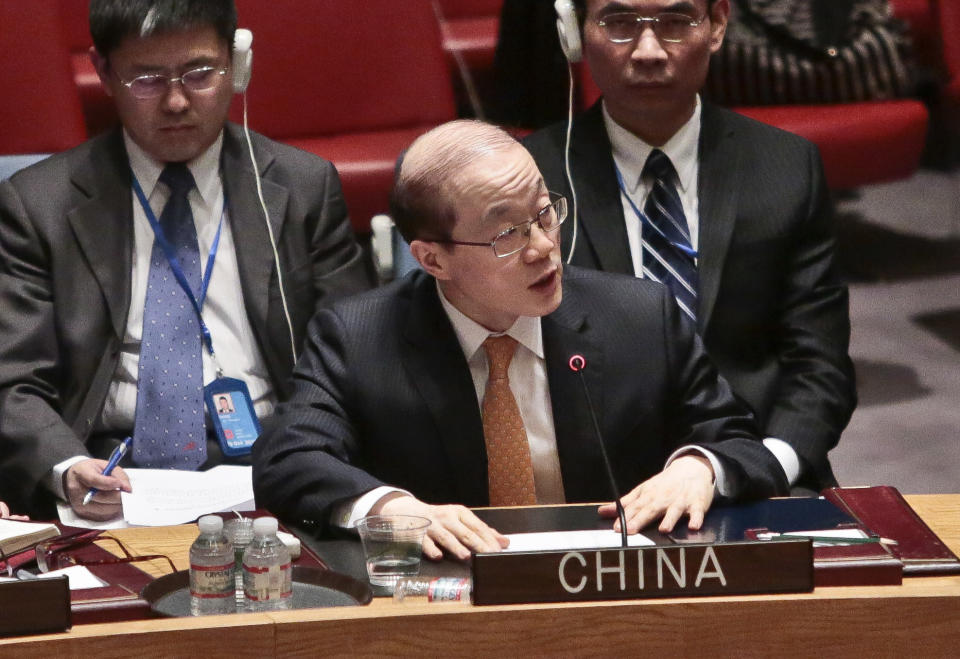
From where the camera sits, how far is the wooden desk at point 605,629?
1.46m

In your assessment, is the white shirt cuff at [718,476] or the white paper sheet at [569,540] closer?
the white paper sheet at [569,540]

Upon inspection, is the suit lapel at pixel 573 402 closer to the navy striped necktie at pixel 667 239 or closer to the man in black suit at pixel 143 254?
the navy striped necktie at pixel 667 239

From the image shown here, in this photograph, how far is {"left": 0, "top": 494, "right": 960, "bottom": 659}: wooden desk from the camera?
1458 mm

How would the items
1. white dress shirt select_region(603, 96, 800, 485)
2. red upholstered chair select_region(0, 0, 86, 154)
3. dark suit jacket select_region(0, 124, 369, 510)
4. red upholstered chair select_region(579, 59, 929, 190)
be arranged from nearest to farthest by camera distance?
1. dark suit jacket select_region(0, 124, 369, 510)
2. white dress shirt select_region(603, 96, 800, 485)
3. red upholstered chair select_region(0, 0, 86, 154)
4. red upholstered chair select_region(579, 59, 929, 190)

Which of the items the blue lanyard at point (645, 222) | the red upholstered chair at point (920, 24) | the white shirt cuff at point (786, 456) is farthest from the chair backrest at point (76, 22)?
the red upholstered chair at point (920, 24)

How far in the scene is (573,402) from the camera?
6.77 feet

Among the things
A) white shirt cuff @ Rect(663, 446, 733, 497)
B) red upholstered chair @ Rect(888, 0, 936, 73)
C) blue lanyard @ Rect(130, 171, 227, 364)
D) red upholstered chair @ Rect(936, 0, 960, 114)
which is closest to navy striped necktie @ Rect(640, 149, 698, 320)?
white shirt cuff @ Rect(663, 446, 733, 497)

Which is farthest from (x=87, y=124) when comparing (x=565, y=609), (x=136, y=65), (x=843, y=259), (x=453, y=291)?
(x=565, y=609)

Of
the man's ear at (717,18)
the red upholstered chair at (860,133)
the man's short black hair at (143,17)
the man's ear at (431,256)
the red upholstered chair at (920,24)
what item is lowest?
the red upholstered chair at (860,133)

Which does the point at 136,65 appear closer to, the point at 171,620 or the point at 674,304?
the point at 674,304

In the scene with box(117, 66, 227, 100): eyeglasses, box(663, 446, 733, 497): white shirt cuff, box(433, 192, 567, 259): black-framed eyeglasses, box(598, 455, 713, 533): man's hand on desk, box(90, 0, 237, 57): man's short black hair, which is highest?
box(90, 0, 237, 57): man's short black hair

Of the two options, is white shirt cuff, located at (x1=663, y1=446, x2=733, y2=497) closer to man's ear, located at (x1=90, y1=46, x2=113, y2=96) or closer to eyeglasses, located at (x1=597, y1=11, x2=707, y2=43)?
eyeglasses, located at (x1=597, y1=11, x2=707, y2=43)

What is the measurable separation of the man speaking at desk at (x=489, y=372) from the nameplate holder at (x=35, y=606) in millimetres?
504

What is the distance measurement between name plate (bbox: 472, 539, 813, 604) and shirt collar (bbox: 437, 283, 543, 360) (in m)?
0.61
